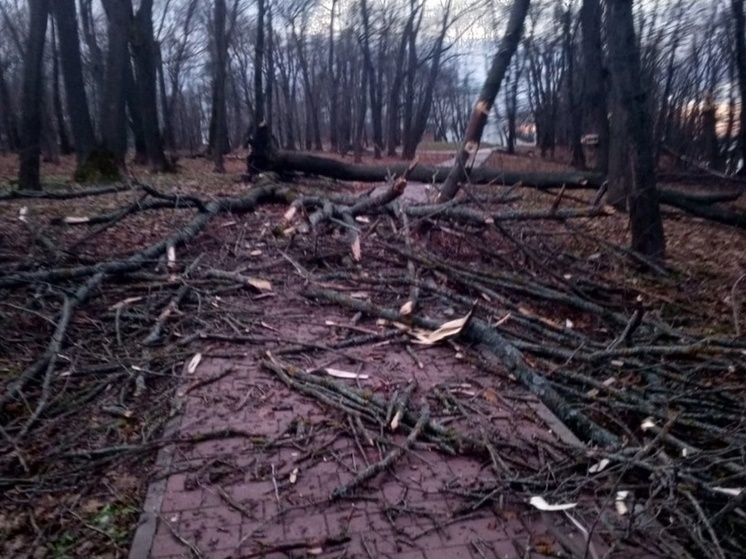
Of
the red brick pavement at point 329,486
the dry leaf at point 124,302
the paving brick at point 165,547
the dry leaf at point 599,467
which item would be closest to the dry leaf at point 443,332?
the red brick pavement at point 329,486

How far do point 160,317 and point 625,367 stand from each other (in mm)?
3763

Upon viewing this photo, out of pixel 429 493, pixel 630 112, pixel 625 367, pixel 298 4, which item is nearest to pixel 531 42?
pixel 298 4

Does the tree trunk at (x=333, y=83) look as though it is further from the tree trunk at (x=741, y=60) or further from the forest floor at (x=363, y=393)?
the forest floor at (x=363, y=393)

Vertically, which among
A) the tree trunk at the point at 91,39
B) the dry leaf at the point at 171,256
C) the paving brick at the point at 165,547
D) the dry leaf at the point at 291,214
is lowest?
the paving brick at the point at 165,547

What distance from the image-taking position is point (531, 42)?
96.1ft

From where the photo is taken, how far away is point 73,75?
1556cm

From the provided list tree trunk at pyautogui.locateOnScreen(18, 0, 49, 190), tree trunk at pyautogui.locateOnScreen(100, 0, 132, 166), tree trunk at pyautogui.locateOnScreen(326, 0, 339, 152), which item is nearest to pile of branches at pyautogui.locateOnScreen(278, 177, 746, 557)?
tree trunk at pyautogui.locateOnScreen(18, 0, 49, 190)

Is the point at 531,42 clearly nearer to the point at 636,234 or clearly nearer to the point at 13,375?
the point at 636,234

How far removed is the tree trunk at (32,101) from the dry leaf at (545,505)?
37.3ft

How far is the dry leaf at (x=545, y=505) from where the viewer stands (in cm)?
380

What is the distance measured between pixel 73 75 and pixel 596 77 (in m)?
11.5

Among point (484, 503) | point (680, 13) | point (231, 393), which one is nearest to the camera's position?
point (484, 503)

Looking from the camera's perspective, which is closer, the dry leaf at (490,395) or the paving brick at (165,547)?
the paving brick at (165,547)

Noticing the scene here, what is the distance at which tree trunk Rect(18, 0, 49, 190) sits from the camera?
1279 cm
